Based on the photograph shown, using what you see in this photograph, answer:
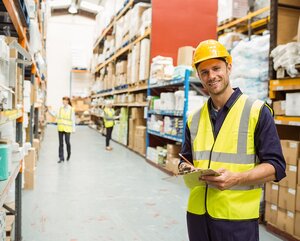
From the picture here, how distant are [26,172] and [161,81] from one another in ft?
11.6

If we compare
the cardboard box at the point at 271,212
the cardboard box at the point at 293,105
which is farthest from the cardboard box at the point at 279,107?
the cardboard box at the point at 271,212

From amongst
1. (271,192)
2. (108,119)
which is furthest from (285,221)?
(108,119)

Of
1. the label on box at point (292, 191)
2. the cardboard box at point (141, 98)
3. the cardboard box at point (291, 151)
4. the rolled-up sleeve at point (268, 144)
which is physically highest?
the cardboard box at point (141, 98)

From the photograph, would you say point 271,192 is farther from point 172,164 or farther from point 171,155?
point 171,155

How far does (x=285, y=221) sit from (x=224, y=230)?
7.73ft

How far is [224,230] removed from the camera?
1804 millimetres

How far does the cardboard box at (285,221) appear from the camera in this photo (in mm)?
3689

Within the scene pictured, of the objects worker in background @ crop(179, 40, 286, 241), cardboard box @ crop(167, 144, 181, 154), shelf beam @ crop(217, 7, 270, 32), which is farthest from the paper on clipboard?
shelf beam @ crop(217, 7, 270, 32)

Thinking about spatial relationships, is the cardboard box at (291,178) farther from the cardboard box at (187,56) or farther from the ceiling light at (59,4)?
the ceiling light at (59,4)

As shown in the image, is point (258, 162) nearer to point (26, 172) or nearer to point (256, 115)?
point (256, 115)

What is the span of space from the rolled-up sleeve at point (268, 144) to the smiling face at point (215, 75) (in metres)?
0.26

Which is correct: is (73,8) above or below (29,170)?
above

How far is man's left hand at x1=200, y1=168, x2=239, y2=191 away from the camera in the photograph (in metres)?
1.65

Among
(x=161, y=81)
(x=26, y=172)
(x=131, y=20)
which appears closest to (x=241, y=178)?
(x=26, y=172)
